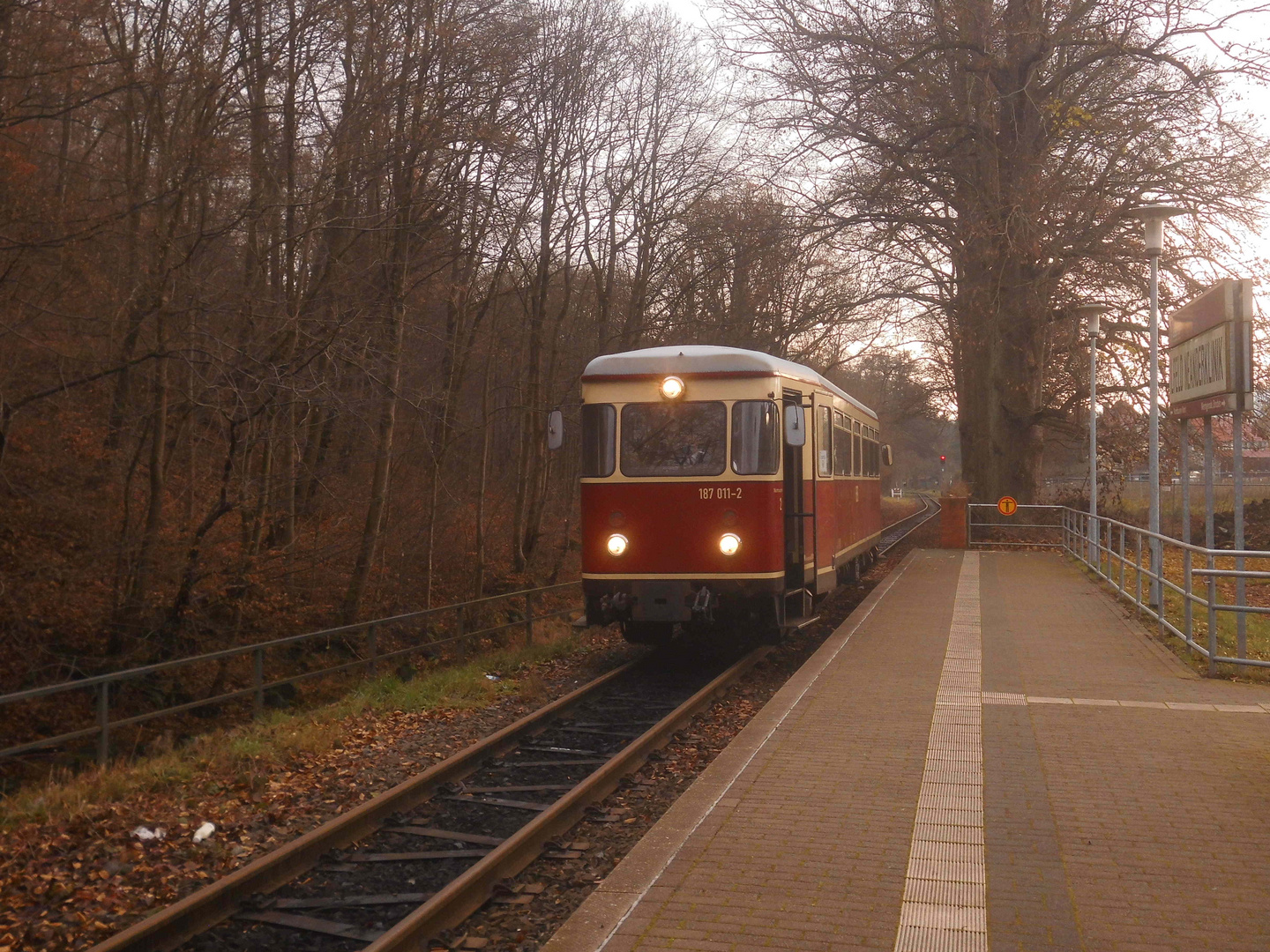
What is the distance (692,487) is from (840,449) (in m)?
4.37

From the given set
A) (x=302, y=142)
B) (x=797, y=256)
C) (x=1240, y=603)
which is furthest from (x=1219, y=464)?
(x=302, y=142)

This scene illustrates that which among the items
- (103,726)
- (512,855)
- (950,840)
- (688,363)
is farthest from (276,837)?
(688,363)

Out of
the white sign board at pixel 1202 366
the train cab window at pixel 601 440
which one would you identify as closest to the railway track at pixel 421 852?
the train cab window at pixel 601 440

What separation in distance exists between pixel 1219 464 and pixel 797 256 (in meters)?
14.1

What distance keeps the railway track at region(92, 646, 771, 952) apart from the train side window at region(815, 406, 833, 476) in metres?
4.64

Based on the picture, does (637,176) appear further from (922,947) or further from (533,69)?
(922,947)

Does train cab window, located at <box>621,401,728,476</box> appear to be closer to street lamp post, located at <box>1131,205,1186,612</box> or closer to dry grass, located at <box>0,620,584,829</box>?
dry grass, located at <box>0,620,584,829</box>

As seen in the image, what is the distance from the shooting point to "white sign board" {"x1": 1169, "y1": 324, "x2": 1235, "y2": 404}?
11.6 m

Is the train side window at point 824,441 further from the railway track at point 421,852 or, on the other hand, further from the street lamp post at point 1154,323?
the railway track at point 421,852

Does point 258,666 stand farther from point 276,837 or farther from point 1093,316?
point 1093,316

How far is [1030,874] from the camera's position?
17.8ft

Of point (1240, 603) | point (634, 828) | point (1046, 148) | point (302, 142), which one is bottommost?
point (634, 828)

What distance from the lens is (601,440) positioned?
12461 millimetres

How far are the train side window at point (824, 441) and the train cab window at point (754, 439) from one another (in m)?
1.65
